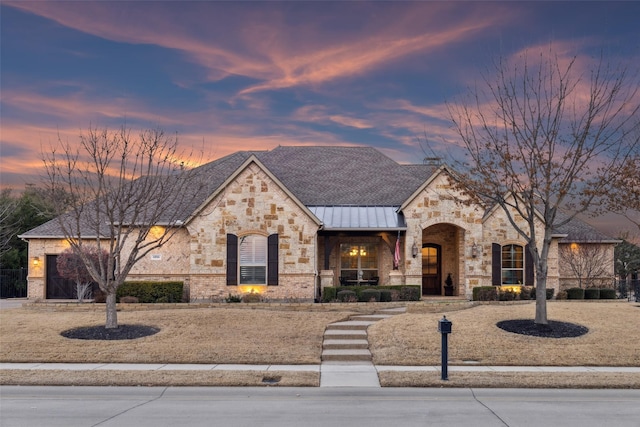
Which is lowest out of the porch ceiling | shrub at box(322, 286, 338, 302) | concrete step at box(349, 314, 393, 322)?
concrete step at box(349, 314, 393, 322)

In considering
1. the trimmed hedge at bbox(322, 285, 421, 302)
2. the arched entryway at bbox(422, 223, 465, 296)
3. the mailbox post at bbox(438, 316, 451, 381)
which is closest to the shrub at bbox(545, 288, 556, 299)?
the arched entryway at bbox(422, 223, 465, 296)

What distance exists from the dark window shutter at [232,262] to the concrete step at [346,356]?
10482mm

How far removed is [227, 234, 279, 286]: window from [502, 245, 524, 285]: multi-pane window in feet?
36.3

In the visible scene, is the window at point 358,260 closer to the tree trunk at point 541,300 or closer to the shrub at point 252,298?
the shrub at point 252,298

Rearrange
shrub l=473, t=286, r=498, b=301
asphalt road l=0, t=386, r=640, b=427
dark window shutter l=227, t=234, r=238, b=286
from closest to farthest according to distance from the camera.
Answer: asphalt road l=0, t=386, r=640, b=427 < shrub l=473, t=286, r=498, b=301 < dark window shutter l=227, t=234, r=238, b=286

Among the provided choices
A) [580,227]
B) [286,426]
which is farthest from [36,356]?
[580,227]

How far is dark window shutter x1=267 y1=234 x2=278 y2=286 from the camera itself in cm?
2648

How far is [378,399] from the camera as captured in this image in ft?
38.3

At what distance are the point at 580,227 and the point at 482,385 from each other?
74.7 ft

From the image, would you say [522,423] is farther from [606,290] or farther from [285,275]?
[606,290]

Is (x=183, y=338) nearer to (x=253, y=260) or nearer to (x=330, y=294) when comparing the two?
(x=330, y=294)

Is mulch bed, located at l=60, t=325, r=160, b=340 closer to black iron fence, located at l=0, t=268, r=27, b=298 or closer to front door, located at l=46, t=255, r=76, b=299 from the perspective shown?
front door, located at l=46, t=255, r=76, b=299

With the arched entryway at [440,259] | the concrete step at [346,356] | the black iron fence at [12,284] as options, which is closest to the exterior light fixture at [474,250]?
the arched entryway at [440,259]

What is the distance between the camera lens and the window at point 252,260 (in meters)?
26.5
